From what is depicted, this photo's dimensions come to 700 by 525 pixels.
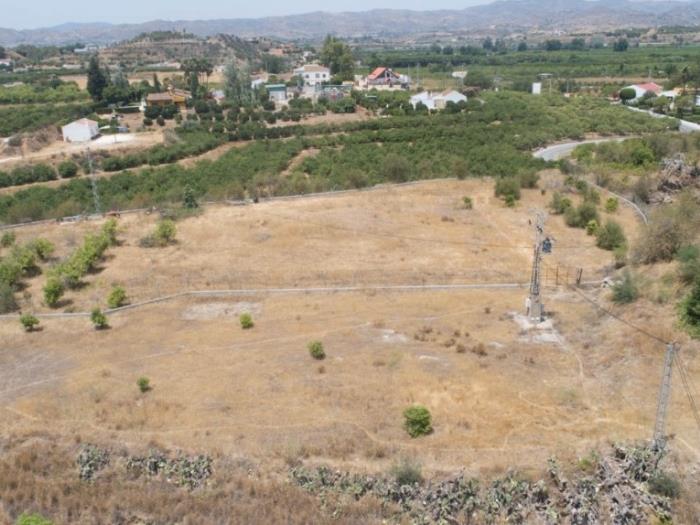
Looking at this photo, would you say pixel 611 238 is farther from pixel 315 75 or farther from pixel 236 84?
pixel 315 75

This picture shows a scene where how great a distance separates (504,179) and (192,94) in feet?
160

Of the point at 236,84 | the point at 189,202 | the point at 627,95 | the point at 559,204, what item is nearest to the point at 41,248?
the point at 189,202

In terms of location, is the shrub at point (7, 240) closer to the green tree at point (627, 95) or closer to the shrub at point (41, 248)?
the shrub at point (41, 248)

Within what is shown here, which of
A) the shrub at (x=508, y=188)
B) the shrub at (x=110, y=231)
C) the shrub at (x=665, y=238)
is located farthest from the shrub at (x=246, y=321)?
the shrub at (x=508, y=188)

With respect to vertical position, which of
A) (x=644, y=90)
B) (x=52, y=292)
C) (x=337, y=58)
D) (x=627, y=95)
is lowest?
(x=52, y=292)

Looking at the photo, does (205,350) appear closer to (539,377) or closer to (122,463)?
(122,463)

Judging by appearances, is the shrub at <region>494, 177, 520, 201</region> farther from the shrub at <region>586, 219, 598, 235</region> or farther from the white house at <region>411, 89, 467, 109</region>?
the white house at <region>411, 89, 467, 109</region>

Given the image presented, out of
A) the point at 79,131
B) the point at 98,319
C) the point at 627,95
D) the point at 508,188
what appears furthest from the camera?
the point at 627,95

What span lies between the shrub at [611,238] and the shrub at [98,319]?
62.1ft

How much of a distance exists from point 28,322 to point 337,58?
84.6 metres

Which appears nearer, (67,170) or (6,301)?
(6,301)

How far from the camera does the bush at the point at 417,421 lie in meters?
12.9

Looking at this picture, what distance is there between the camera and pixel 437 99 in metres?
65.1

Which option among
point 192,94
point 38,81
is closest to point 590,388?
point 192,94
